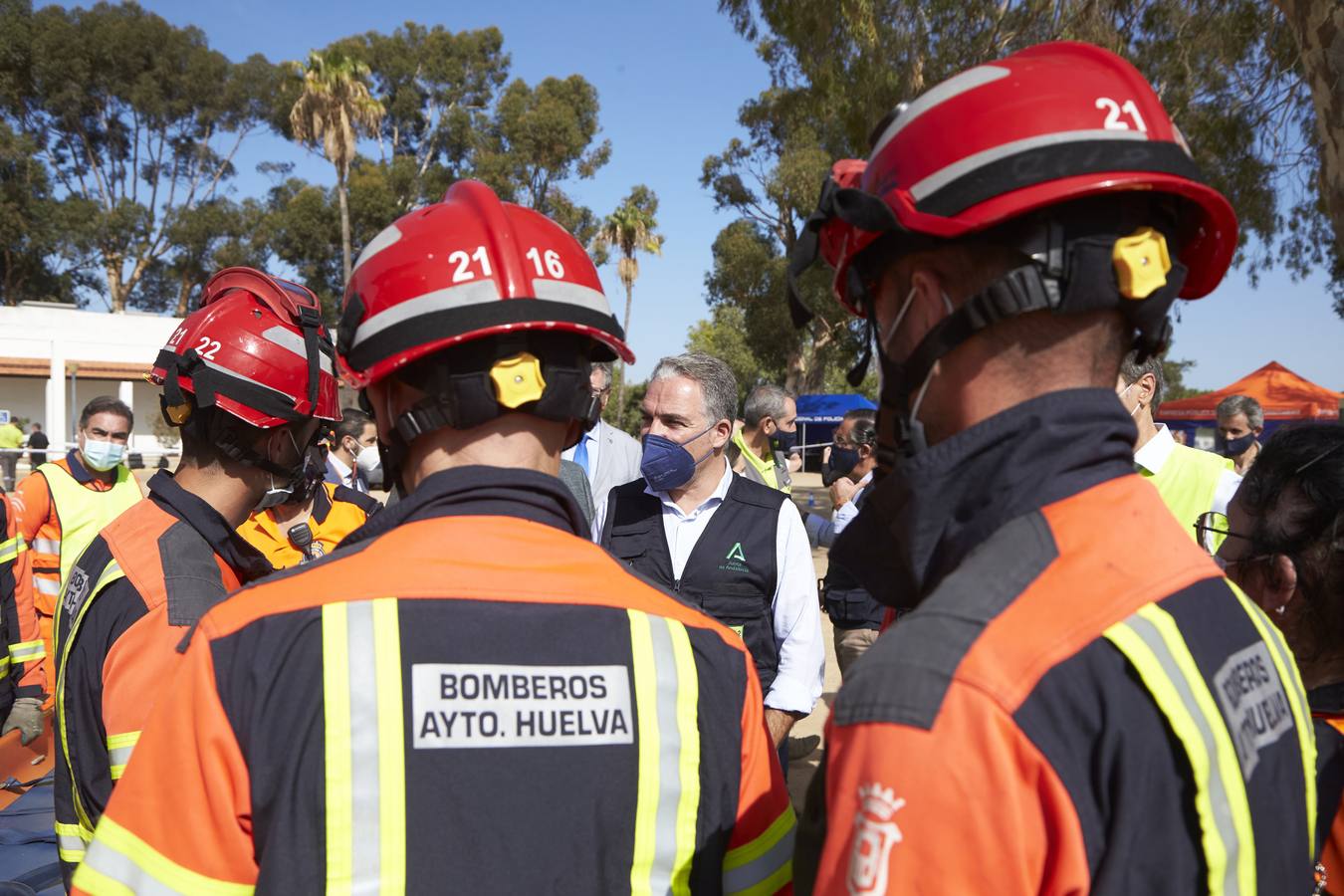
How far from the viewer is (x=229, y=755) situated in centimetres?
133

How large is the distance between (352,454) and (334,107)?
24.2m

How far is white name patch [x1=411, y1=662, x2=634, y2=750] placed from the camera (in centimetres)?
138

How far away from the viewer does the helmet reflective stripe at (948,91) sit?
1315 mm

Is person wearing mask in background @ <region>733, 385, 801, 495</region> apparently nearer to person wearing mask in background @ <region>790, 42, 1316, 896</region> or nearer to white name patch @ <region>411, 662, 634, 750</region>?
white name patch @ <region>411, 662, 634, 750</region>

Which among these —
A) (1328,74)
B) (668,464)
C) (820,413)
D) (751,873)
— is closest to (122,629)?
(751,873)

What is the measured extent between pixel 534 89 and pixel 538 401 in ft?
125

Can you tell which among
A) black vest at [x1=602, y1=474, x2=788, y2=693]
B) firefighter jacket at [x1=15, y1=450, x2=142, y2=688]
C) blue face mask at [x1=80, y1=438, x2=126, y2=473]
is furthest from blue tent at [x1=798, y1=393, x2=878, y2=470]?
black vest at [x1=602, y1=474, x2=788, y2=693]

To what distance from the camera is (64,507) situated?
19.5 feet

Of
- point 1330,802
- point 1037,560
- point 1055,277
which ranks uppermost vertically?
point 1055,277

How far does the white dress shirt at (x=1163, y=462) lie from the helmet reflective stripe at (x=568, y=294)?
296cm

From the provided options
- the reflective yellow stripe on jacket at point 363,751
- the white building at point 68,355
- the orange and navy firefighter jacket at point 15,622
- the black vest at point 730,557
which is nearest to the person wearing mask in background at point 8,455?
the white building at point 68,355

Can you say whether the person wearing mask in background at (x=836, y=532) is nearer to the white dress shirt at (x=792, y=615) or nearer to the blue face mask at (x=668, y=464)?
the white dress shirt at (x=792, y=615)

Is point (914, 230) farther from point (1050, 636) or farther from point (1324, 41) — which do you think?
point (1324, 41)

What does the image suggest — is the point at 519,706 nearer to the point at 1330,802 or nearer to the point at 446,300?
the point at 446,300
